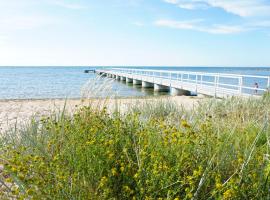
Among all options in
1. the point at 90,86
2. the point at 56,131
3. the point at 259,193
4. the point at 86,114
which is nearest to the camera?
the point at 259,193

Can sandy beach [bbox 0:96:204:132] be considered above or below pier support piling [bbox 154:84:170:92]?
above

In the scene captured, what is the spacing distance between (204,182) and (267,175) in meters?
0.50

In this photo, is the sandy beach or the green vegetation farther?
the sandy beach

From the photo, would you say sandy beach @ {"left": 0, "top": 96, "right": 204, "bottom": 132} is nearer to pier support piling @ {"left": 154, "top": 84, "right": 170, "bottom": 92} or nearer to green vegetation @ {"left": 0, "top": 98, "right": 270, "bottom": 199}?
green vegetation @ {"left": 0, "top": 98, "right": 270, "bottom": 199}

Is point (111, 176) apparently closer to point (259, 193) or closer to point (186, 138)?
point (186, 138)

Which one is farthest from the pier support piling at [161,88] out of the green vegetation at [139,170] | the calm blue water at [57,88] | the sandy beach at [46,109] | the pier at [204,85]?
the green vegetation at [139,170]

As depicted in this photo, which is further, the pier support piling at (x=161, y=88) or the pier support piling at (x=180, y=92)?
the pier support piling at (x=161, y=88)

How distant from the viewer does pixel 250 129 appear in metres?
4.51

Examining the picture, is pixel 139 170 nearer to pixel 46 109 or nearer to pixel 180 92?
pixel 46 109

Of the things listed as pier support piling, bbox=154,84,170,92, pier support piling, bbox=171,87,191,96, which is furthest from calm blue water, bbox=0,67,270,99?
pier support piling, bbox=171,87,191,96

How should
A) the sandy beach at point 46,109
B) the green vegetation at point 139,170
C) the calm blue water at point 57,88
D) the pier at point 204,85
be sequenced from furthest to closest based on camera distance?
1. the pier at point 204,85
2. the calm blue water at point 57,88
3. the sandy beach at point 46,109
4. the green vegetation at point 139,170

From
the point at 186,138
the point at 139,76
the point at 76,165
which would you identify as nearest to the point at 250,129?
the point at 186,138

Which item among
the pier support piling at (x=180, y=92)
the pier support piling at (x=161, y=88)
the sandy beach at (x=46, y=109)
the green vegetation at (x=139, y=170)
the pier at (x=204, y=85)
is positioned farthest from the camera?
the pier support piling at (x=161, y=88)

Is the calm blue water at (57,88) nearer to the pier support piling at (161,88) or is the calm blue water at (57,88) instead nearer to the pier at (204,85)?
the pier support piling at (161,88)
